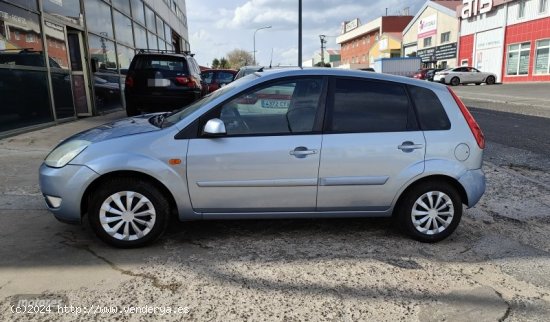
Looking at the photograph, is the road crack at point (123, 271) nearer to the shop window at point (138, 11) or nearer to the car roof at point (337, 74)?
the car roof at point (337, 74)

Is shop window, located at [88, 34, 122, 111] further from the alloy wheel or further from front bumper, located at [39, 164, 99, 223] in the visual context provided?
the alloy wheel

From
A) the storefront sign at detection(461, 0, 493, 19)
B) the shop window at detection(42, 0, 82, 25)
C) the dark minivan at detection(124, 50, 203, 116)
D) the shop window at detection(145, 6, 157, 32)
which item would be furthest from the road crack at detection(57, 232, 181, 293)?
the storefront sign at detection(461, 0, 493, 19)

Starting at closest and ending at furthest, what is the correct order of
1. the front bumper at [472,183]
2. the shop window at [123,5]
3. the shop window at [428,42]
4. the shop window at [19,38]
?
the front bumper at [472,183]
the shop window at [19,38]
the shop window at [123,5]
the shop window at [428,42]

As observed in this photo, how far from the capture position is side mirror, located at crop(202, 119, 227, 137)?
3.65m

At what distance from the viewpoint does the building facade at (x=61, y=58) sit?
882 centimetres

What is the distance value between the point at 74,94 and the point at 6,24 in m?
3.64

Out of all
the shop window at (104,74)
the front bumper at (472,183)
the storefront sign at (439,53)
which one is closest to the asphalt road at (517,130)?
the front bumper at (472,183)

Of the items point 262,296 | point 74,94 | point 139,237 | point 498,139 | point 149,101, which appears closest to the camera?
point 262,296

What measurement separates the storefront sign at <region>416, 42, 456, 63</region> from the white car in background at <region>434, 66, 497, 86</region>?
1037 centimetres

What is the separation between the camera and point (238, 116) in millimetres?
3867

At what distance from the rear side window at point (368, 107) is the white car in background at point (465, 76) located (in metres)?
34.1

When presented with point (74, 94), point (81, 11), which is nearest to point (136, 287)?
point (74, 94)

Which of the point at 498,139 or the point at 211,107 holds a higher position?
the point at 211,107

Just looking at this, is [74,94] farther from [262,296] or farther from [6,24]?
[262,296]
